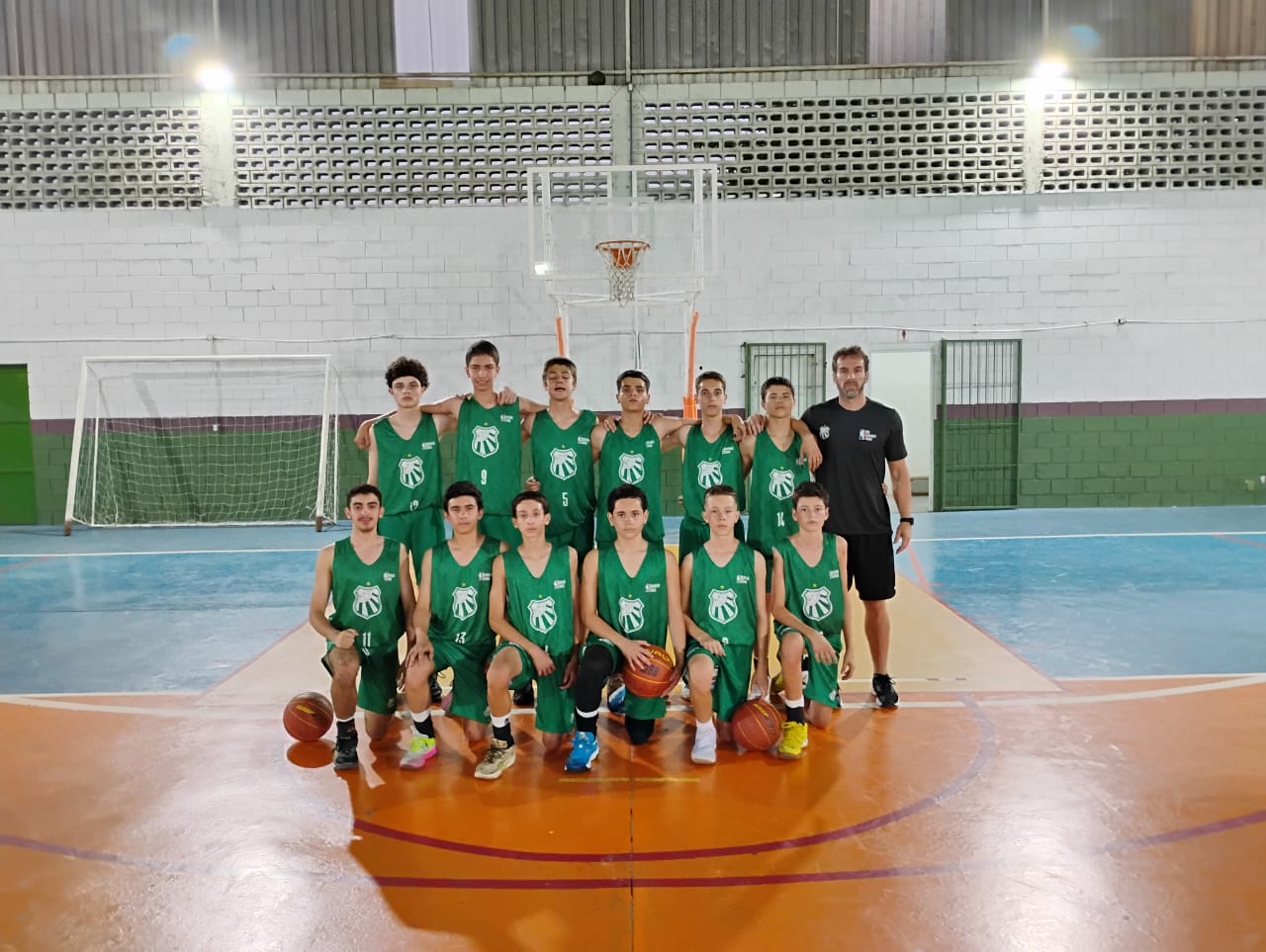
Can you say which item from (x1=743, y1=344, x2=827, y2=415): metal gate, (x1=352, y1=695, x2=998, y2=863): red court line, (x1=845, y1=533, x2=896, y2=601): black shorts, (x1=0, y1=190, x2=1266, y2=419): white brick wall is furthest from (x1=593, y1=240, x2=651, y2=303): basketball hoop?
(x1=352, y1=695, x2=998, y2=863): red court line

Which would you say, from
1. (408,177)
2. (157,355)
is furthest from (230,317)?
(408,177)

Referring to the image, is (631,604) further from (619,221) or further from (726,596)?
(619,221)

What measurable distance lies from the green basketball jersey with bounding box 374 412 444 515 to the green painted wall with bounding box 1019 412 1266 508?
9.45m

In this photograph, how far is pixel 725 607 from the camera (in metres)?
3.98

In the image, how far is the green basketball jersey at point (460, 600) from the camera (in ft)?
13.1

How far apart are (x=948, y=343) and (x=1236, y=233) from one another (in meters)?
3.93

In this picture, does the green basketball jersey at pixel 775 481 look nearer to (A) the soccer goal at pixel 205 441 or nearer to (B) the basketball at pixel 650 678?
(B) the basketball at pixel 650 678

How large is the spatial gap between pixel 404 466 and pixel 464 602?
105 cm

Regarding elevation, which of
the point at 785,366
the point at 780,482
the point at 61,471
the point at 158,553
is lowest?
the point at 158,553

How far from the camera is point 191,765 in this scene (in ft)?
12.5

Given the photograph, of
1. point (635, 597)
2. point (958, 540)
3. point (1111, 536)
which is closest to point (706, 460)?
point (635, 597)

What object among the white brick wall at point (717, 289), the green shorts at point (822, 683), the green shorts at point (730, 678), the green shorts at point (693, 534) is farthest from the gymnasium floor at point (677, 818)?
the white brick wall at point (717, 289)

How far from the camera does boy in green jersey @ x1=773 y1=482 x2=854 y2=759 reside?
4.04 meters

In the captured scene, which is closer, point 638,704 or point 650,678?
point 650,678
